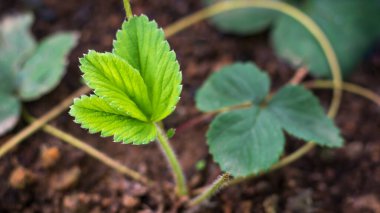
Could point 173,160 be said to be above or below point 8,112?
below

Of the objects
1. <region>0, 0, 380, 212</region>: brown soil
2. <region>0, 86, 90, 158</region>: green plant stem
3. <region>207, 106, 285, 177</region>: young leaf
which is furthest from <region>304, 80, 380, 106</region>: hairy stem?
<region>0, 86, 90, 158</region>: green plant stem

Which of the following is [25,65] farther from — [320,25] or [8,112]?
[320,25]

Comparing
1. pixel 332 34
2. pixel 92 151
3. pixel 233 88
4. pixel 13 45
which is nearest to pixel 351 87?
pixel 332 34

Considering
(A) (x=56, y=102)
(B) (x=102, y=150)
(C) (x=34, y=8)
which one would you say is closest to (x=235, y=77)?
(B) (x=102, y=150)

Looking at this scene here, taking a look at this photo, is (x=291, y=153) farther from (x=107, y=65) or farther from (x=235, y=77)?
(x=107, y=65)

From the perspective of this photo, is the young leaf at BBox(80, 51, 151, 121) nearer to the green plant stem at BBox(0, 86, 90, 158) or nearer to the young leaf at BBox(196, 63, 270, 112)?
the young leaf at BBox(196, 63, 270, 112)

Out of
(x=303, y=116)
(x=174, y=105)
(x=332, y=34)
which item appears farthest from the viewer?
(x=332, y=34)
